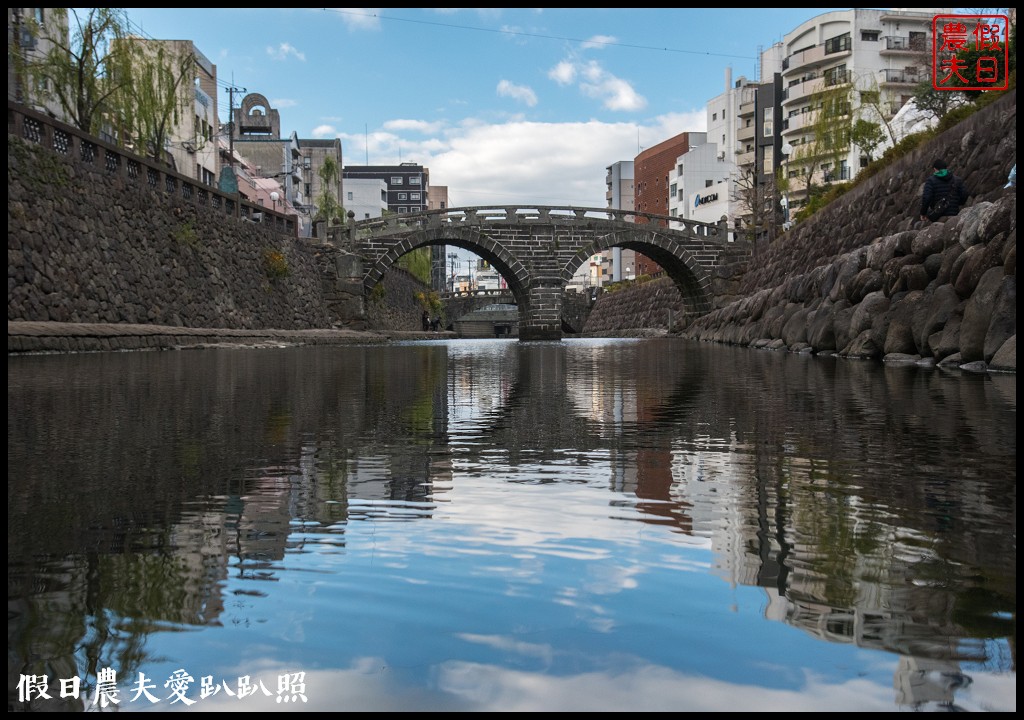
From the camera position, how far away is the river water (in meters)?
1.58

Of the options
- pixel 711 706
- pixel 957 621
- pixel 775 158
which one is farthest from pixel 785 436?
pixel 775 158

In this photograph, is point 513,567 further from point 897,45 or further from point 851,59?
point 897,45

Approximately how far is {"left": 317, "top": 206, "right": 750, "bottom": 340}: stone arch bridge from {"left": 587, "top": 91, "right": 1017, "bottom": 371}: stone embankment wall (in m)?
16.5

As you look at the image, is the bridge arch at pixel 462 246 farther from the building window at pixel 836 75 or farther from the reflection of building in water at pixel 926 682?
the reflection of building in water at pixel 926 682

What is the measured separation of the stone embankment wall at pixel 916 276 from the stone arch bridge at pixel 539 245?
16512 millimetres

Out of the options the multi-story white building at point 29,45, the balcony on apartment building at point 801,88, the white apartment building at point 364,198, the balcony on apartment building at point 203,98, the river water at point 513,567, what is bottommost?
the river water at point 513,567

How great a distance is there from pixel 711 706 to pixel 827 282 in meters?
18.4

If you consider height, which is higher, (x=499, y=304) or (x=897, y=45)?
(x=897, y=45)

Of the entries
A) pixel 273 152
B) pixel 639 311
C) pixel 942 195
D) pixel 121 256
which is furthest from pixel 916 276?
pixel 273 152

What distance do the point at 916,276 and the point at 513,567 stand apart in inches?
490

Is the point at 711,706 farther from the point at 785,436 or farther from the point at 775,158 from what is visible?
the point at 775,158

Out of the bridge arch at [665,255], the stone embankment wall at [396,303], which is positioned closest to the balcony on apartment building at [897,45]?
the bridge arch at [665,255]

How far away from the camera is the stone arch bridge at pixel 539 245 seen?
42062 millimetres

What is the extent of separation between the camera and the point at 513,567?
234 cm
